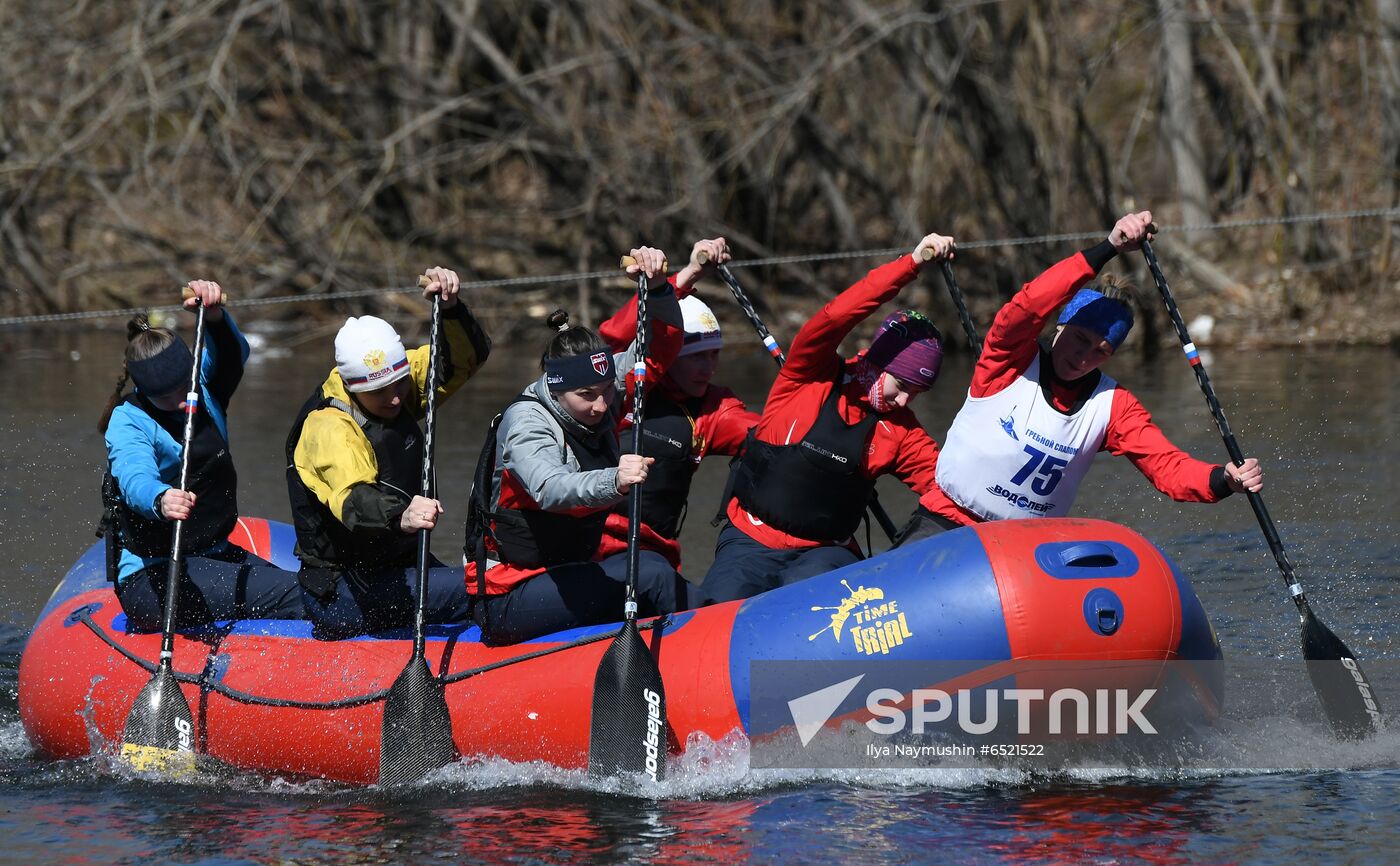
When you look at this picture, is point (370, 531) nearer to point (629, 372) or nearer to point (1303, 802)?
point (629, 372)

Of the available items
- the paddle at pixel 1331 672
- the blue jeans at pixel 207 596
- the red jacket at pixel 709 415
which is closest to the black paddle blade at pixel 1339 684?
the paddle at pixel 1331 672

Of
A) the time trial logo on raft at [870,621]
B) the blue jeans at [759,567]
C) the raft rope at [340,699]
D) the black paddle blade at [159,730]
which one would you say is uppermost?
the blue jeans at [759,567]

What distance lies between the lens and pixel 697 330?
6.08 meters

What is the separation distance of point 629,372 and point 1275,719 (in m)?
2.46

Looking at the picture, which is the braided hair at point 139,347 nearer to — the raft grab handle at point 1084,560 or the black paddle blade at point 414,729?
the black paddle blade at point 414,729

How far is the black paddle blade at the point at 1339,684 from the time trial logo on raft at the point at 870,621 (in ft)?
5.09

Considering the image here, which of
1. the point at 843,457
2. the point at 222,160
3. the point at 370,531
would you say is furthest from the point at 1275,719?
the point at 222,160

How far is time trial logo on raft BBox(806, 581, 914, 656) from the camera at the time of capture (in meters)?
5.00

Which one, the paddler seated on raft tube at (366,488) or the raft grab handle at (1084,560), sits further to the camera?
the paddler seated on raft tube at (366,488)

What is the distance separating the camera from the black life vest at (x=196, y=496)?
18.9ft

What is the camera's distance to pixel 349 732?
5465mm

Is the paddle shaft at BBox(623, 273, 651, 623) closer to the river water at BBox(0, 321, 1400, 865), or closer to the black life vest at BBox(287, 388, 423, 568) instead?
the river water at BBox(0, 321, 1400, 865)

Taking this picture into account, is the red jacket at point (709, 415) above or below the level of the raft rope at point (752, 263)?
below

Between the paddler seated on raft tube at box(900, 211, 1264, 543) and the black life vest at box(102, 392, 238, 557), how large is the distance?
2.39m
